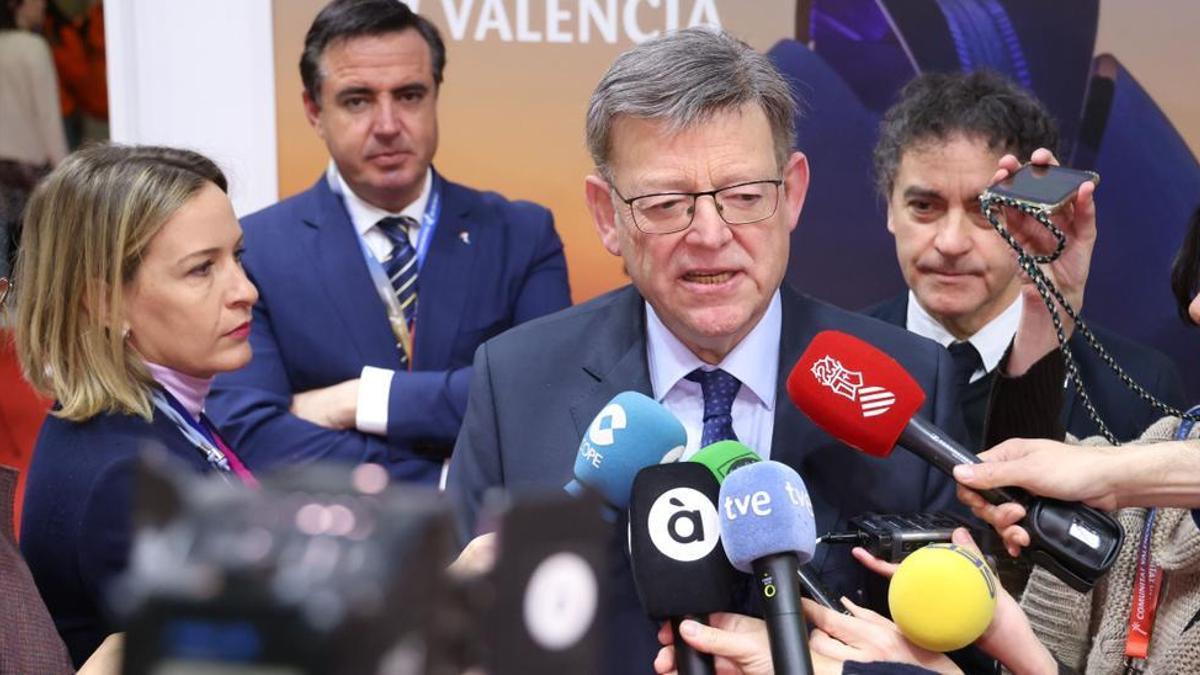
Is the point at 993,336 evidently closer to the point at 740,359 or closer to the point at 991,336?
the point at 991,336

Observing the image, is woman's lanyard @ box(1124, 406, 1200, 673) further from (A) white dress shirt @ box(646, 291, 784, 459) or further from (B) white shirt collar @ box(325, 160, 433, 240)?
(B) white shirt collar @ box(325, 160, 433, 240)

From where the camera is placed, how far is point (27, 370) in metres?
2.33

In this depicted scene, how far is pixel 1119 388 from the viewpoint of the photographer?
2.91 metres

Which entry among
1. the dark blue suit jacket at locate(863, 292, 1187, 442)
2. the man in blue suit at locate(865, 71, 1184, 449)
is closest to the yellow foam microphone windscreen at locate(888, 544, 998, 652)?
the dark blue suit jacket at locate(863, 292, 1187, 442)

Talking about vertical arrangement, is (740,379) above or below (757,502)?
below

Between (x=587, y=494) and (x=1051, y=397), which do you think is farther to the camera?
(x=1051, y=397)

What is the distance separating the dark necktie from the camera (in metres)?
2.97

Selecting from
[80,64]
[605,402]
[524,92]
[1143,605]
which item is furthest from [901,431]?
[80,64]

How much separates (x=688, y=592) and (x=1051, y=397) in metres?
1.10

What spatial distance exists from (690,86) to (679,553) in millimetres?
819

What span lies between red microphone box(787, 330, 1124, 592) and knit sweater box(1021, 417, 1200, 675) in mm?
442

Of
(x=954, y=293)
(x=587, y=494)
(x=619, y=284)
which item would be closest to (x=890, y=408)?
(x=587, y=494)

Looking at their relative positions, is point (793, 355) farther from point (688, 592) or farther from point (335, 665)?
point (335, 665)

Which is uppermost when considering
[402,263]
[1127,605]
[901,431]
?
[901,431]
